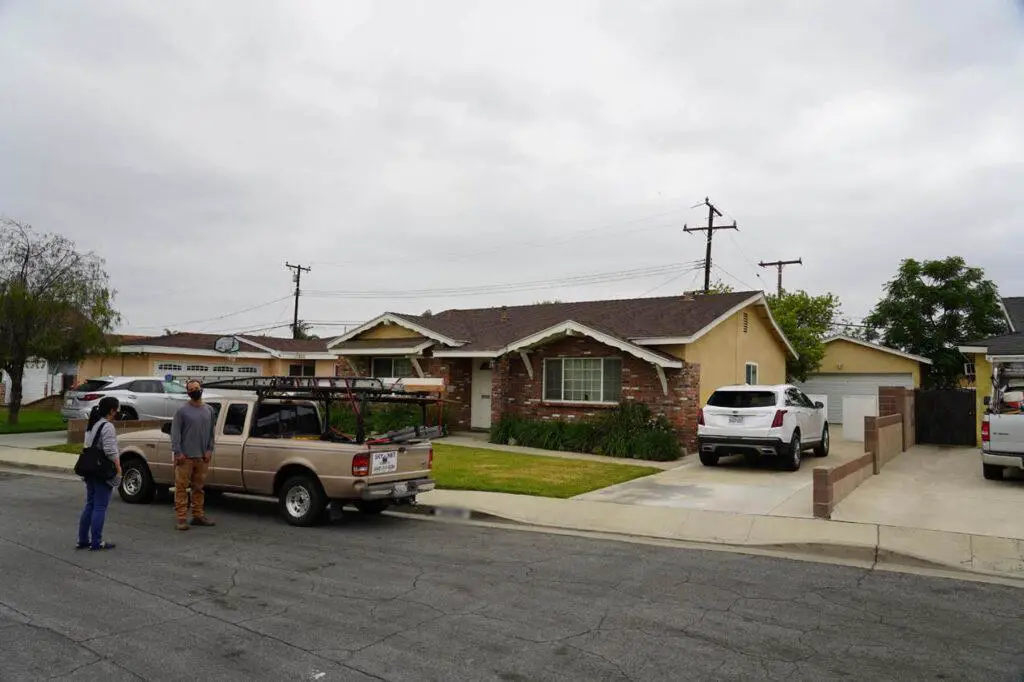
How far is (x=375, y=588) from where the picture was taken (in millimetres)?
6660

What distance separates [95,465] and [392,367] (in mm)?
15993

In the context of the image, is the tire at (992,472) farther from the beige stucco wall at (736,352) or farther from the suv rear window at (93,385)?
the suv rear window at (93,385)

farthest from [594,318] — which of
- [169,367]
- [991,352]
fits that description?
[169,367]

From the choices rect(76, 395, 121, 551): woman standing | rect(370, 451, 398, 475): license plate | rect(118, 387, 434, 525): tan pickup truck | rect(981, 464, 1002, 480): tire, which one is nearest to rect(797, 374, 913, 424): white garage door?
rect(981, 464, 1002, 480): tire

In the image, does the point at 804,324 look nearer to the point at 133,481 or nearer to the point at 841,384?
the point at 841,384

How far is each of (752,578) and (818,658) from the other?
2.19 m

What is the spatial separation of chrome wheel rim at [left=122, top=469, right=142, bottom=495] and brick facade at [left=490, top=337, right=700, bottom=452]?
9961 millimetres

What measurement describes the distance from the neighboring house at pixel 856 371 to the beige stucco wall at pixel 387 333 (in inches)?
595

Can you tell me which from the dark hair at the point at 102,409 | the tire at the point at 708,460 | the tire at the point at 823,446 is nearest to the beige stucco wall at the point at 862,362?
the tire at the point at 823,446

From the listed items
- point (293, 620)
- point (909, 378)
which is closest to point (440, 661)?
point (293, 620)

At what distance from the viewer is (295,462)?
369 inches

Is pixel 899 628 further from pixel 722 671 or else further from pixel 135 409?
pixel 135 409

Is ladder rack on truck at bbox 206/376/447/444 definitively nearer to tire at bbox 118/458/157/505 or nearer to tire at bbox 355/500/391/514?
tire at bbox 355/500/391/514

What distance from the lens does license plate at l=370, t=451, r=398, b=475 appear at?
918 centimetres
